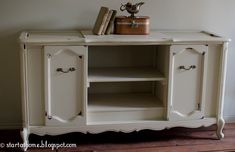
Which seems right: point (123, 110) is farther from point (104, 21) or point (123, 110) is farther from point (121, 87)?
point (104, 21)

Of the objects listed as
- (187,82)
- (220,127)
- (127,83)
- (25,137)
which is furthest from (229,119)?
(25,137)

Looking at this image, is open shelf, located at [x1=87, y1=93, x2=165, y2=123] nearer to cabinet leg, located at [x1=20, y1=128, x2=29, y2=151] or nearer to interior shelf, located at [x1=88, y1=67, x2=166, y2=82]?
interior shelf, located at [x1=88, y1=67, x2=166, y2=82]

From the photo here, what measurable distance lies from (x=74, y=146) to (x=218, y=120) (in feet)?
3.36

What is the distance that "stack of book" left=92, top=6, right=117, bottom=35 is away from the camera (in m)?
2.60

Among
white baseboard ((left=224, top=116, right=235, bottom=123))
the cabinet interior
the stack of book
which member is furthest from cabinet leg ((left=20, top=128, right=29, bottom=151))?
white baseboard ((left=224, top=116, right=235, bottom=123))

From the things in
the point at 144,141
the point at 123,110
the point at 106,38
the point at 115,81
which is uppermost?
the point at 106,38

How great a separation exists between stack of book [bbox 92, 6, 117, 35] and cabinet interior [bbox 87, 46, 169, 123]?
0.28 metres

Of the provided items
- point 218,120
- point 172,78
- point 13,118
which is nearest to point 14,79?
point 13,118

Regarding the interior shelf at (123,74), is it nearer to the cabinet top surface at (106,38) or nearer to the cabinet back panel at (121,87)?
the cabinet back panel at (121,87)

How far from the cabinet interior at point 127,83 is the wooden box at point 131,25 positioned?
0.68 ft

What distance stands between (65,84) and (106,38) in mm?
395

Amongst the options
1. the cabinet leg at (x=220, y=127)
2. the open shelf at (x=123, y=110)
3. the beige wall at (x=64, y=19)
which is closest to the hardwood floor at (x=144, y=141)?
the cabinet leg at (x=220, y=127)

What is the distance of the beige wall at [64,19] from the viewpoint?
9.07 ft

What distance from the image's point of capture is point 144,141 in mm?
2736
